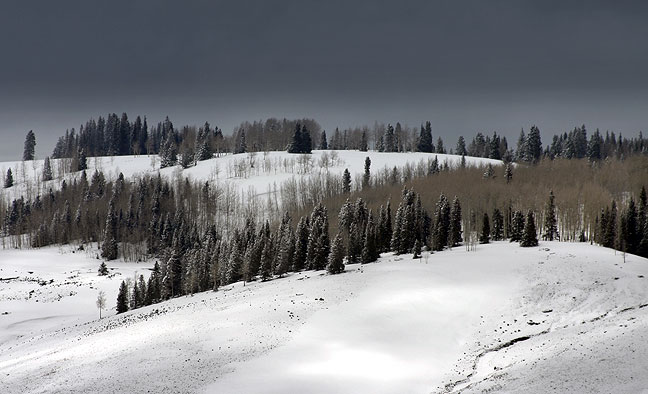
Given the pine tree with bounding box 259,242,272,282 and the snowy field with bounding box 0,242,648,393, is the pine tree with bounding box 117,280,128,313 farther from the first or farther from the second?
the pine tree with bounding box 259,242,272,282

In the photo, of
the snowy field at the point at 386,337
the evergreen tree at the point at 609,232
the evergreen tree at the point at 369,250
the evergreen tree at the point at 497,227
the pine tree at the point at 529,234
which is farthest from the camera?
the evergreen tree at the point at 497,227

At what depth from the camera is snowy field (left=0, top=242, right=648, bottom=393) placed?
105 ft

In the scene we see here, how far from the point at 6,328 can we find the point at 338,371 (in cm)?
5886

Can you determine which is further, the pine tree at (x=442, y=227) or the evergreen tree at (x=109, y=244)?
the evergreen tree at (x=109, y=244)

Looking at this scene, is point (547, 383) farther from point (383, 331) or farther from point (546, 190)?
point (546, 190)

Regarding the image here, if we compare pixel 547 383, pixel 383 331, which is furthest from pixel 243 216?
pixel 547 383

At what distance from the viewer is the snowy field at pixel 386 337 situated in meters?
32.1

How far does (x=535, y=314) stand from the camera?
152 ft

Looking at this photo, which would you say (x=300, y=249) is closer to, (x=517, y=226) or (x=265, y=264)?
(x=265, y=264)

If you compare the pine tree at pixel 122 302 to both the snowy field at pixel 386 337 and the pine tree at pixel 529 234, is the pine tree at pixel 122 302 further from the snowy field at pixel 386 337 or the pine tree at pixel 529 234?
the pine tree at pixel 529 234

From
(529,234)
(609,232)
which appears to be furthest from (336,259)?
(609,232)

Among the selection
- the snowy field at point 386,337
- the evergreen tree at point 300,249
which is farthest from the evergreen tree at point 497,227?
the evergreen tree at point 300,249

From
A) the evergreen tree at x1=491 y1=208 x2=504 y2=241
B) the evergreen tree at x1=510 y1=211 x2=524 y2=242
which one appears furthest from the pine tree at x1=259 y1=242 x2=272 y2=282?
the evergreen tree at x1=491 y1=208 x2=504 y2=241

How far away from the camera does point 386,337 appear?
43000 millimetres
